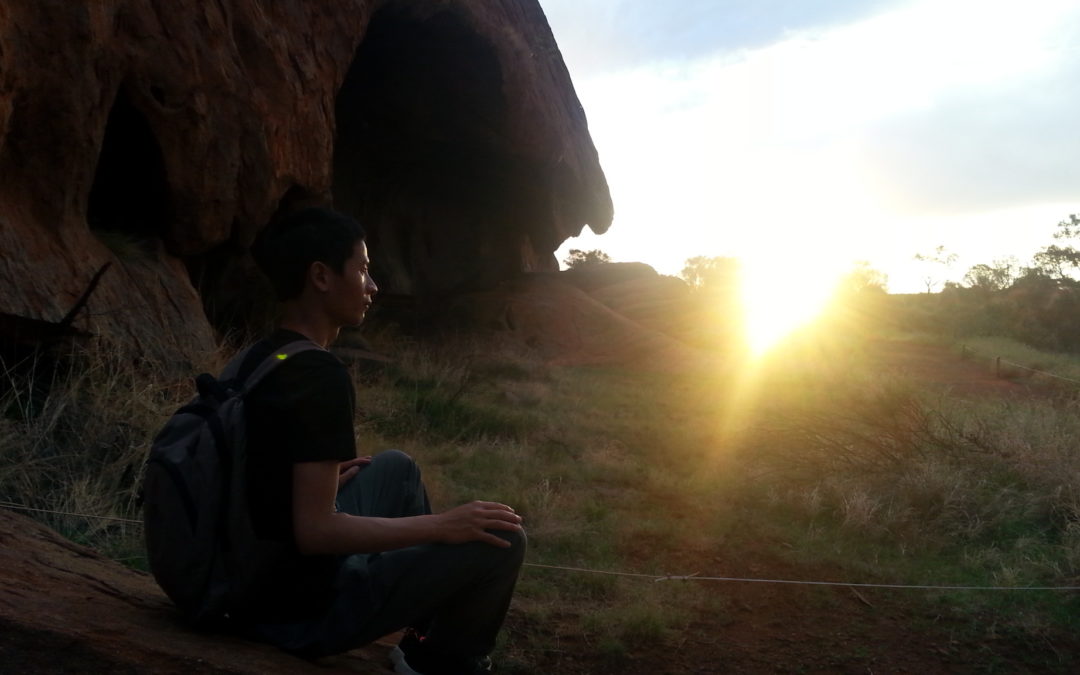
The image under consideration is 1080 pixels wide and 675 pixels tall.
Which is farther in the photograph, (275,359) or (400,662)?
(400,662)

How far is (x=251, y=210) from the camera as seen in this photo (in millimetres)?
8328

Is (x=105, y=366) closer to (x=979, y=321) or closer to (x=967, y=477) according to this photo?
(x=967, y=477)

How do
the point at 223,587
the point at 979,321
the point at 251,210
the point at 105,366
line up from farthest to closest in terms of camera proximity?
the point at 979,321, the point at 251,210, the point at 105,366, the point at 223,587

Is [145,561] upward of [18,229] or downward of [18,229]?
downward

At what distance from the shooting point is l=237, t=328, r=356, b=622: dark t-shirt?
2059 mm

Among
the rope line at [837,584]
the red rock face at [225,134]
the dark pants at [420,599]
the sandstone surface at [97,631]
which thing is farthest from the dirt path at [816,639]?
the red rock face at [225,134]

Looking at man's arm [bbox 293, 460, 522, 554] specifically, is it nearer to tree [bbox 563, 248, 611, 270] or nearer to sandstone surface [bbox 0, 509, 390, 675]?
sandstone surface [bbox 0, 509, 390, 675]

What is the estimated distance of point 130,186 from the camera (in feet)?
24.5

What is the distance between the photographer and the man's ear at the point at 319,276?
2.31 meters

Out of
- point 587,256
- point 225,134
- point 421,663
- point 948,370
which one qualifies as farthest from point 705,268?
point 421,663

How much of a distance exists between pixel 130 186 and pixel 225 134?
822 mm

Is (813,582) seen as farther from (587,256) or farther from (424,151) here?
(587,256)

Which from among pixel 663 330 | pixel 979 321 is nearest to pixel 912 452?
pixel 663 330

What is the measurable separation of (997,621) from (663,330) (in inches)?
583
